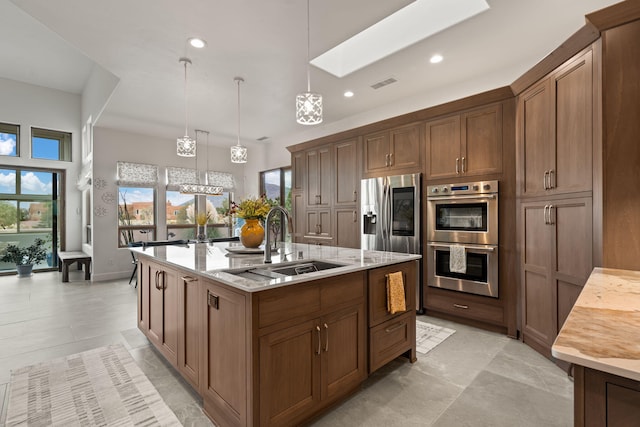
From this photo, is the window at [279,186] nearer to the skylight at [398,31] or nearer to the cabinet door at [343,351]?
the skylight at [398,31]

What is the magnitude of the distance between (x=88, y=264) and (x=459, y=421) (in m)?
7.00

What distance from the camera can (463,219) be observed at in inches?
133

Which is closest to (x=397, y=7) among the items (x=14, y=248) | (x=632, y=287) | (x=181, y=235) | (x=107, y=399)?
(x=632, y=287)

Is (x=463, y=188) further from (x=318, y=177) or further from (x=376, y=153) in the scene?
(x=318, y=177)

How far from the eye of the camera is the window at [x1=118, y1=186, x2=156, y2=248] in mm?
6367

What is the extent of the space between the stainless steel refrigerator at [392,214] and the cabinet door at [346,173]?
0.21 metres

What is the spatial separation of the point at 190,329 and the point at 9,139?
24.2 feet

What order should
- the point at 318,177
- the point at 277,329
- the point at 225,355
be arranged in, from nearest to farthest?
1. the point at 277,329
2. the point at 225,355
3. the point at 318,177

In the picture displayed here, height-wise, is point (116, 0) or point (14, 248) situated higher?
point (116, 0)

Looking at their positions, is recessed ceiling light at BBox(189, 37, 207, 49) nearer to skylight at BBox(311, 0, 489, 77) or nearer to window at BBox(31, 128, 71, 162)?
skylight at BBox(311, 0, 489, 77)

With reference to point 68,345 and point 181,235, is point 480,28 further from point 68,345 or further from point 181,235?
point 181,235

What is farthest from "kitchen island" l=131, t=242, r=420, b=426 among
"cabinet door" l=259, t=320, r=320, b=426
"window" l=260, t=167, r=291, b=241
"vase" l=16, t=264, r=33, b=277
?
"vase" l=16, t=264, r=33, b=277

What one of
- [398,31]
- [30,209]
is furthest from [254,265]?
[30,209]

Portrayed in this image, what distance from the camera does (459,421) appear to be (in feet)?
6.06
